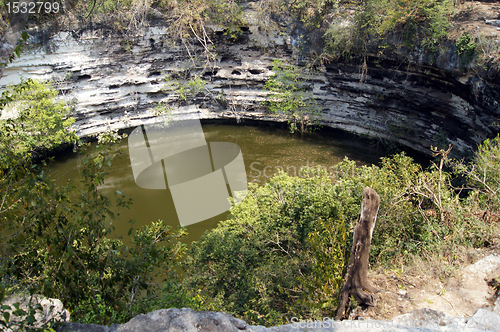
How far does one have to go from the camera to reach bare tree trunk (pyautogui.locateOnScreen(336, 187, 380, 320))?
12.5 ft

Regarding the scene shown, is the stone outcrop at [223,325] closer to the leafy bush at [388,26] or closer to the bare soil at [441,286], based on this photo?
the bare soil at [441,286]

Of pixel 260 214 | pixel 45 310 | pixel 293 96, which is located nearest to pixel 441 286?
pixel 260 214

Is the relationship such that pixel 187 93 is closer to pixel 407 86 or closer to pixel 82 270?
pixel 407 86

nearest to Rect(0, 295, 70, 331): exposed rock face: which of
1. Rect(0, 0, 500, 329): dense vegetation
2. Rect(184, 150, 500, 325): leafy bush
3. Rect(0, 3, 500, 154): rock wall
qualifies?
Rect(0, 0, 500, 329): dense vegetation

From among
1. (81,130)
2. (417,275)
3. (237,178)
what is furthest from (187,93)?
(417,275)

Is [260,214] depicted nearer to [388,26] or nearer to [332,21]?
[388,26]

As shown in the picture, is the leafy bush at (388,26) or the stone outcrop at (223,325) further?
the leafy bush at (388,26)

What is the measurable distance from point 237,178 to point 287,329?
7.48m

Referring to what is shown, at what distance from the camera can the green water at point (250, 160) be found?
8.66 m

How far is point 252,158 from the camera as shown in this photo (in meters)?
11.1

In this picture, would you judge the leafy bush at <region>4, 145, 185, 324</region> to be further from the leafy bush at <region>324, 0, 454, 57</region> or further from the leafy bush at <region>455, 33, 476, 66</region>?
the leafy bush at <region>324, 0, 454, 57</region>

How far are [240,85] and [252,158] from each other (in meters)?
3.62

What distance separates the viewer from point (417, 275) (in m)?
4.24

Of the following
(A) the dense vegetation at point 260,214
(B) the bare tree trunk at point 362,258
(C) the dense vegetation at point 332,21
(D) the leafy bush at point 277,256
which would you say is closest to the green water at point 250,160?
(A) the dense vegetation at point 260,214
